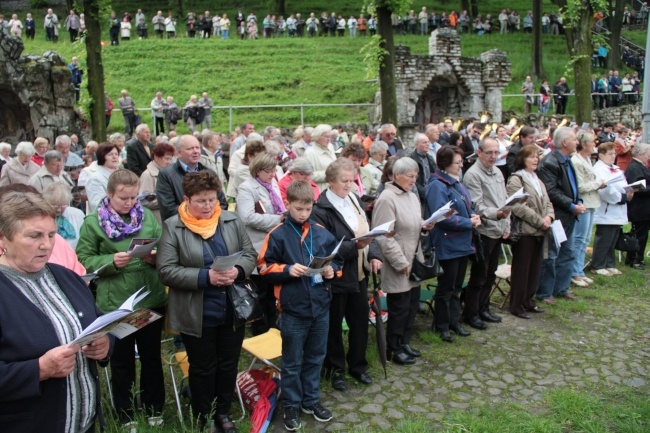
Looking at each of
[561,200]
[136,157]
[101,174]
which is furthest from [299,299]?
[136,157]

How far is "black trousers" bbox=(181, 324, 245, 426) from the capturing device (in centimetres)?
398

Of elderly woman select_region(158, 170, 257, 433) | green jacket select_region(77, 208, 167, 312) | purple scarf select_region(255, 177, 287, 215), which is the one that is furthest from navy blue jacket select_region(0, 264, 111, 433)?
purple scarf select_region(255, 177, 287, 215)

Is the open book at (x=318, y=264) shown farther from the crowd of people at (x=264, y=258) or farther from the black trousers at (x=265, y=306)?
the black trousers at (x=265, y=306)

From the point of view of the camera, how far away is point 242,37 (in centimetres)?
3462

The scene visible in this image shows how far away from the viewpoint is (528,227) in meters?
6.44

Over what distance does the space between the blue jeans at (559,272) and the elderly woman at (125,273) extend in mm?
4822

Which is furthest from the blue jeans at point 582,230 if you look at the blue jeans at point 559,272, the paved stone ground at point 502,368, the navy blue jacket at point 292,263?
the navy blue jacket at point 292,263

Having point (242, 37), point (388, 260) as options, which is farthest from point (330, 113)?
point (388, 260)

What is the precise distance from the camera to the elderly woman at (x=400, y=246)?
5223 mm

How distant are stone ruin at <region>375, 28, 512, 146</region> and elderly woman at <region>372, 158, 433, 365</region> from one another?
676 inches

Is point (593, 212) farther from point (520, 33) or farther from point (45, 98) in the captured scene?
point (520, 33)

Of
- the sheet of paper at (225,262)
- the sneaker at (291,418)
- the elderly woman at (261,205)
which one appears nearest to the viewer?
the sheet of paper at (225,262)

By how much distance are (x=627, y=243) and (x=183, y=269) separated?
7.04 metres

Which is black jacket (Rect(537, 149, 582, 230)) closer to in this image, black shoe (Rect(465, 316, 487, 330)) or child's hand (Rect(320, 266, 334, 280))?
black shoe (Rect(465, 316, 487, 330))
